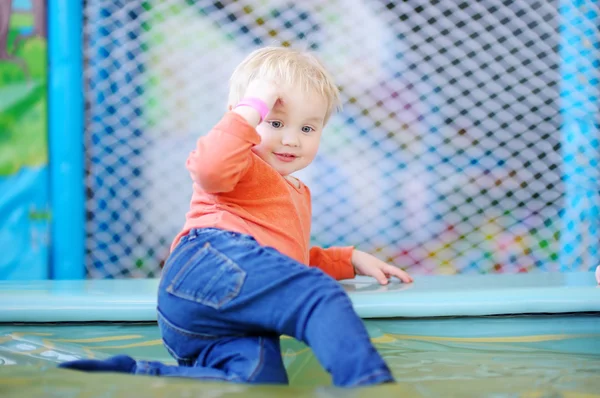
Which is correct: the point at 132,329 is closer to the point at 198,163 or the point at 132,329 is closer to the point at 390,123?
the point at 198,163

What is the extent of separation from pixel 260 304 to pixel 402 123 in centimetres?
115

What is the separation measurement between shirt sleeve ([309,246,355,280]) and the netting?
69 cm

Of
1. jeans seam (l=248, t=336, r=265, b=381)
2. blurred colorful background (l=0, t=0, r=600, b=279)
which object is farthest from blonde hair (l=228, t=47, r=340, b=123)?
blurred colorful background (l=0, t=0, r=600, b=279)

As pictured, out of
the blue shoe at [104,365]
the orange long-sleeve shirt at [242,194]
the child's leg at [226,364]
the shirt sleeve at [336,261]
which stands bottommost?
the shirt sleeve at [336,261]

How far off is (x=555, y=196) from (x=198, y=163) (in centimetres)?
124

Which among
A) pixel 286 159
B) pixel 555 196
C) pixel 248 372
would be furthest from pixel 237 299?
pixel 555 196

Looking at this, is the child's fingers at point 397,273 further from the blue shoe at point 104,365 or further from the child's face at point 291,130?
the blue shoe at point 104,365

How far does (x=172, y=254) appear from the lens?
0.73 meters

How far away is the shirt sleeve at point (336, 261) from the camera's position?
3.20 feet

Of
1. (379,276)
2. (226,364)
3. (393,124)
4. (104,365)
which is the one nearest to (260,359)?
(226,364)

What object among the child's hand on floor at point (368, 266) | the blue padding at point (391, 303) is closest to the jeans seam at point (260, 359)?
the blue padding at point (391, 303)

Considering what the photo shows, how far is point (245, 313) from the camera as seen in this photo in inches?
25.1

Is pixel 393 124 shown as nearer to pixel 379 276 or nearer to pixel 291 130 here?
pixel 379 276

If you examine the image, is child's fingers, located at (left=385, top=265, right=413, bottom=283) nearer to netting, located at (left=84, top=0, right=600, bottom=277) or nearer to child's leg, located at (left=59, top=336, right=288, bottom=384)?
child's leg, located at (left=59, top=336, right=288, bottom=384)
